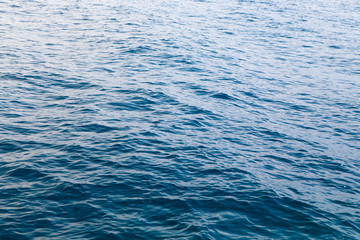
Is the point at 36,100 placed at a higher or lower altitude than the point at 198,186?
higher

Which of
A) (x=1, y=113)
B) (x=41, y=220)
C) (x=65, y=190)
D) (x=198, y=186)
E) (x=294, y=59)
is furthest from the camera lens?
(x=294, y=59)

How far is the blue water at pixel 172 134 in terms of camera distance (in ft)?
63.9

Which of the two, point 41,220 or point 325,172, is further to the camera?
point 325,172

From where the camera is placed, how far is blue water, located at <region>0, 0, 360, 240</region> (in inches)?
767

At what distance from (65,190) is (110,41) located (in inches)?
1145

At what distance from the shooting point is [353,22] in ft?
227

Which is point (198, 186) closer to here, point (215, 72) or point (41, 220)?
point (41, 220)

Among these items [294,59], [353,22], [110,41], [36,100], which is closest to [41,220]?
[36,100]

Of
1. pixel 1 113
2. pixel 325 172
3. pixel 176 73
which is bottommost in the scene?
pixel 325 172

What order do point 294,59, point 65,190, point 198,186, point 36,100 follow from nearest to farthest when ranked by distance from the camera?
point 65,190 < point 198,186 < point 36,100 < point 294,59

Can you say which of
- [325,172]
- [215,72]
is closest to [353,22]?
[215,72]

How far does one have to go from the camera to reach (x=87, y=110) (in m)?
29.8

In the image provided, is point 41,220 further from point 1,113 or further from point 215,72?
point 215,72

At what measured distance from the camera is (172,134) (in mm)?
27609
